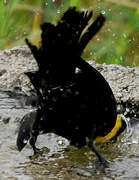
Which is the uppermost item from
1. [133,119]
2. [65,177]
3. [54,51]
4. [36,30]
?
[36,30]

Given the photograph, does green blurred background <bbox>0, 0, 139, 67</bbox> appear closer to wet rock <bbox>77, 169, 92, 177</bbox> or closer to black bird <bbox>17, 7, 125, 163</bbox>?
black bird <bbox>17, 7, 125, 163</bbox>

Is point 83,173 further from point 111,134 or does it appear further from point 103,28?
point 103,28

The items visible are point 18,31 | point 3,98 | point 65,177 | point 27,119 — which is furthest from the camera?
point 18,31

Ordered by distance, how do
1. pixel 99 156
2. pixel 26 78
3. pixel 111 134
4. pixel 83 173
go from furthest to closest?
pixel 26 78, pixel 111 134, pixel 99 156, pixel 83 173

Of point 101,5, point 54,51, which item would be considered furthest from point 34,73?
point 101,5

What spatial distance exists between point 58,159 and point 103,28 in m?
2.38

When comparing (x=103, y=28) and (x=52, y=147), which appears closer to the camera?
(x=52, y=147)

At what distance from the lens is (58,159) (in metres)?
3.71

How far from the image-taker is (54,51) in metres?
3.36

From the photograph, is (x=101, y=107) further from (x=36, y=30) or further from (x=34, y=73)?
(x=36, y=30)

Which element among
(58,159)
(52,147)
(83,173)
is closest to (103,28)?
(52,147)

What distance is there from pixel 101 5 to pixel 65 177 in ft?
8.46

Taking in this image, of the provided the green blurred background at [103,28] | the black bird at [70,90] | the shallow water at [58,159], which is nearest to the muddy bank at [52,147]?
the shallow water at [58,159]

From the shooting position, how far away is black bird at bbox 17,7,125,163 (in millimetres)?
3336
